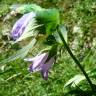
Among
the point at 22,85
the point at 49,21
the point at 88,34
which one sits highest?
the point at 49,21

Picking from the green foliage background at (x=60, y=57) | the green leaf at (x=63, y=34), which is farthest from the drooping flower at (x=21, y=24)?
the green foliage background at (x=60, y=57)

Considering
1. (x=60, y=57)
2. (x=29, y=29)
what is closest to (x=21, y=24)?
(x=29, y=29)

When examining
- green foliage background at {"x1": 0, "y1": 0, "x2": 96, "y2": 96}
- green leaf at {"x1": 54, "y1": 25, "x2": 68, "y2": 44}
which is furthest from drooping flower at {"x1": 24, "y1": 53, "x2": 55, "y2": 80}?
green foliage background at {"x1": 0, "y1": 0, "x2": 96, "y2": 96}

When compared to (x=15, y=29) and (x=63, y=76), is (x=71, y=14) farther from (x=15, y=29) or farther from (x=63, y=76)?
(x=15, y=29)

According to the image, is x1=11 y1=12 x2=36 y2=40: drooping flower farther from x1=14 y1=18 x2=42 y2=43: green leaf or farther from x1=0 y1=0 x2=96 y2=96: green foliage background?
x1=0 y1=0 x2=96 y2=96: green foliage background

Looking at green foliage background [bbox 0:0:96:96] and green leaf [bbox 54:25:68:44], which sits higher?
green leaf [bbox 54:25:68:44]

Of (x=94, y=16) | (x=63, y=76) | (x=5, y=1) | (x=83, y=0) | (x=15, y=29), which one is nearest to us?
(x=15, y=29)

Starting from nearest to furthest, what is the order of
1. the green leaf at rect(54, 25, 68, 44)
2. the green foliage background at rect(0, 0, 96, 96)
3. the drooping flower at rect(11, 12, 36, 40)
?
the drooping flower at rect(11, 12, 36, 40) < the green leaf at rect(54, 25, 68, 44) < the green foliage background at rect(0, 0, 96, 96)

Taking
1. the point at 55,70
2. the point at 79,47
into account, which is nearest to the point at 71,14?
the point at 79,47

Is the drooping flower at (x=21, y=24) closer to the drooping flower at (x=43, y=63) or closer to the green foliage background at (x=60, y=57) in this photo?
the drooping flower at (x=43, y=63)
